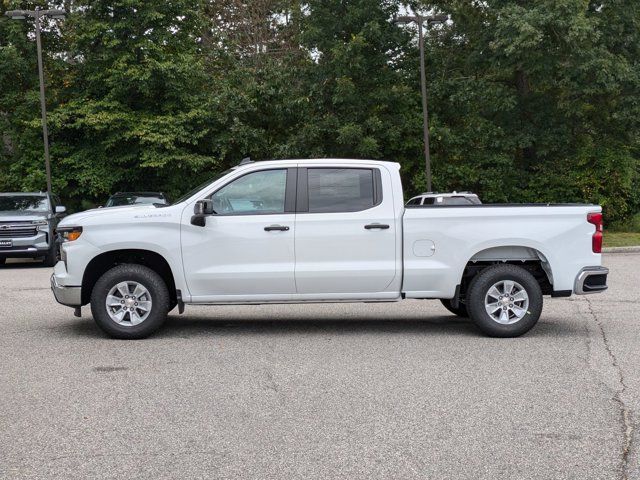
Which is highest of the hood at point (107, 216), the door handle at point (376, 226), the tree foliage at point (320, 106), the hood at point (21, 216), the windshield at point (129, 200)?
the tree foliage at point (320, 106)

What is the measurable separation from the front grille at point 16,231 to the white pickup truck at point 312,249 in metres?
12.0

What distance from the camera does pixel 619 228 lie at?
32.2 m

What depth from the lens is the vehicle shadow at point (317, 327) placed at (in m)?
9.78

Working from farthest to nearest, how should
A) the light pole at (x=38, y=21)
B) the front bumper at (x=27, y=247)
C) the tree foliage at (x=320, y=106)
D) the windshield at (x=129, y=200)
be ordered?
the tree foliage at (x=320, y=106)
the light pole at (x=38, y=21)
the windshield at (x=129, y=200)
the front bumper at (x=27, y=247)

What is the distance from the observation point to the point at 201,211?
9.24 m

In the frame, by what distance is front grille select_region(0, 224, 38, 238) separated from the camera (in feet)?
67.9

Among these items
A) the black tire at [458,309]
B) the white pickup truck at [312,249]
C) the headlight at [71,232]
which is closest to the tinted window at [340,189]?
the white pickup truck at [312,249]

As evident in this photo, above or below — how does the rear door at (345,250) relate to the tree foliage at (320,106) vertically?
below

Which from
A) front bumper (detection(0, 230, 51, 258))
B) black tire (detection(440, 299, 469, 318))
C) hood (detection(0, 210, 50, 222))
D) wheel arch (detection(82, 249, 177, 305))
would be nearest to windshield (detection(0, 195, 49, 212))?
hood (detection(0, 210, 50, 222))

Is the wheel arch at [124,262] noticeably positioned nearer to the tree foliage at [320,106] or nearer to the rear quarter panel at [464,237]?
the rear quarter panel at [464,237]

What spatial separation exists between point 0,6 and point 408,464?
116 feet

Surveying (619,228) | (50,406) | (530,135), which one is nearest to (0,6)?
(530,135)

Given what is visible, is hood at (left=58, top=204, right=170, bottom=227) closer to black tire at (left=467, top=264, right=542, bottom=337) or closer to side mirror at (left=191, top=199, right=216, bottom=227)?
side mirror at (left=191, top=199, right=216, bottom=227)

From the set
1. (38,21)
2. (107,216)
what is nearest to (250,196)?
(107,216)
